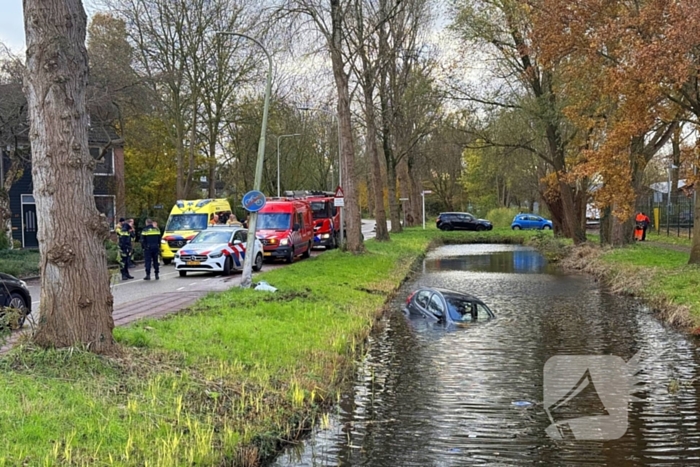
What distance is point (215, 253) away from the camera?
72.2 feet

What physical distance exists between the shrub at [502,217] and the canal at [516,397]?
44.1 metres

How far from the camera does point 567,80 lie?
23.5m

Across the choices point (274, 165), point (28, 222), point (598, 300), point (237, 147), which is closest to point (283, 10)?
point (598, 300)

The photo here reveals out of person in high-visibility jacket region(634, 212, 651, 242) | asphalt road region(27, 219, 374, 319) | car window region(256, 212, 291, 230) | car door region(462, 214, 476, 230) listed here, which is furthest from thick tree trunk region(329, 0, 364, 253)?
car door region(462, 214, 476, 230)

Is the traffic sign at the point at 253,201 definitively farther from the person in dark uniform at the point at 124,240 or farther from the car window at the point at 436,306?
the person in dark uniform at the point at 124,240

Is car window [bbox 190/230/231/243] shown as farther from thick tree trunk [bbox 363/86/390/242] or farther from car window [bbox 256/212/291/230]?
thick tree trunk [bbox 363/86/390/242]

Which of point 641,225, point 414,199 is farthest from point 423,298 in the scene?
point 414,199

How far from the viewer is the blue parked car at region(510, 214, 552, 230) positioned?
56.7 metres

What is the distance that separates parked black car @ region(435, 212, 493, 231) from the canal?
130ft

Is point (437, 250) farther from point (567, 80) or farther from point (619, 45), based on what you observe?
point (619, 45)

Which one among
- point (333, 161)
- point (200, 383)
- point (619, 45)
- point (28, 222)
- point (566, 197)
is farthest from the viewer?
point (333, 161)

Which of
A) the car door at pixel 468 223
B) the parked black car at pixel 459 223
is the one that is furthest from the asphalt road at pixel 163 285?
the car door at pixel 468 223

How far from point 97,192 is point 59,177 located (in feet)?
116

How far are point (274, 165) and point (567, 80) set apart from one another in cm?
3433
